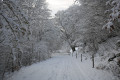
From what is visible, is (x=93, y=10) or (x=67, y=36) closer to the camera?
(x=93, y=10)

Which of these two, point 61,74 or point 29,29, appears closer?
point 29,29

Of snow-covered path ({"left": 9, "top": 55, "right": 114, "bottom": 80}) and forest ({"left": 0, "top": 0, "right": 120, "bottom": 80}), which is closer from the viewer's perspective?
forest ({"left": 0, "top": 0, "right": 120, "bottom": 80})

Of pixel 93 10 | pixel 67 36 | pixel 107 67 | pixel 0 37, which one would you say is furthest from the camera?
pixel 67 36

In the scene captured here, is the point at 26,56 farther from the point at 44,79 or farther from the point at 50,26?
the point at 50,26

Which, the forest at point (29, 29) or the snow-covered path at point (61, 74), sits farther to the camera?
the snow-covered path at point (61, 74)

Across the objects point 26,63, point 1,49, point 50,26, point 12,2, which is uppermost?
point 50,26

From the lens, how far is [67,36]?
3012cm

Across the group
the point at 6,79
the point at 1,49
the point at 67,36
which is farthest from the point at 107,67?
the point at 67,36

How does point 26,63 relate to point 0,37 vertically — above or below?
below

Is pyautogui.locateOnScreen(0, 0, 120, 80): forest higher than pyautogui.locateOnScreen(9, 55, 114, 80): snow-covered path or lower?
higher

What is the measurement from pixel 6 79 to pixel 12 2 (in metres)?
4.57

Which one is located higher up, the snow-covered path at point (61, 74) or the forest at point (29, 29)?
the forest at point (29, 29)

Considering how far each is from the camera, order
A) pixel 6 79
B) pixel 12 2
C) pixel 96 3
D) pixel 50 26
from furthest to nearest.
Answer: pixel 50 26, pixel 96 3, pixel 6 79, pixel 12 2

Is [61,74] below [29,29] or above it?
below
